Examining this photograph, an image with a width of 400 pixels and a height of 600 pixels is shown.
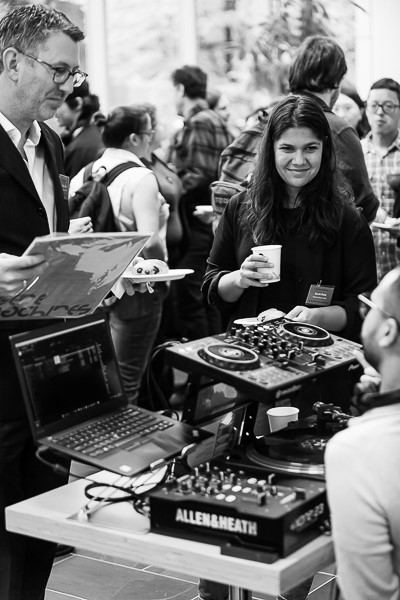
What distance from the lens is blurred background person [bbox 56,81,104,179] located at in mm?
5535

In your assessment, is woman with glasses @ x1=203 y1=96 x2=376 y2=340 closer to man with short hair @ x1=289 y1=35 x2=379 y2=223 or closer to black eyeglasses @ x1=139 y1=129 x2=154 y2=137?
man with short hair @ x1=289 y1=35 x2=379 y2=223

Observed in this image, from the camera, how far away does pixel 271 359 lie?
2.18 m

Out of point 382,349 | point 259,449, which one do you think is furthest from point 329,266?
point 382,349

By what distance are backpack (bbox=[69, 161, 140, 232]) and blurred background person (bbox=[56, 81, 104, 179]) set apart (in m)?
0.89

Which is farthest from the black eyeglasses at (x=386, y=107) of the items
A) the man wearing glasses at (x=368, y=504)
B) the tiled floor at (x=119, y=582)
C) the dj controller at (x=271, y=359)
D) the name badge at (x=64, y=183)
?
the man wearing glasses at (x=368, y=504)

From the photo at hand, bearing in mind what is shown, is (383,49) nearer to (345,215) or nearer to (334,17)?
(334,17)

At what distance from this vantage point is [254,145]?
4.13 meters

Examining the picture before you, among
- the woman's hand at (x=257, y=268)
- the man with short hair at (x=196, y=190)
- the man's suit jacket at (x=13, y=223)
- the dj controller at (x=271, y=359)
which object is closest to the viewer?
the dj controller at (x=271, y=359)

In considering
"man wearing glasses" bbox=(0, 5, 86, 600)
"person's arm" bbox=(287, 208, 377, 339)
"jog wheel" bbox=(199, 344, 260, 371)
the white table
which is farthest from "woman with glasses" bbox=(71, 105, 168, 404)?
the white table

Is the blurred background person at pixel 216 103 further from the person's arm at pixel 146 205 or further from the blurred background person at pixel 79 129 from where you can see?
the person's arm at pixel 146 205

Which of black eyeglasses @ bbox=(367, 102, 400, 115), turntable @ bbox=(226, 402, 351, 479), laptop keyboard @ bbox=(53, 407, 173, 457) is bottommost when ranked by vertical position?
turntable @ bbox=(226, 402, 351, 479)

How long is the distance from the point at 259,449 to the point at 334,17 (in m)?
7.16

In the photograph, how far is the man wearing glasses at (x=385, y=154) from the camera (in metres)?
5.38

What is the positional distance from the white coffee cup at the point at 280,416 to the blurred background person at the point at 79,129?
3.11 metres
